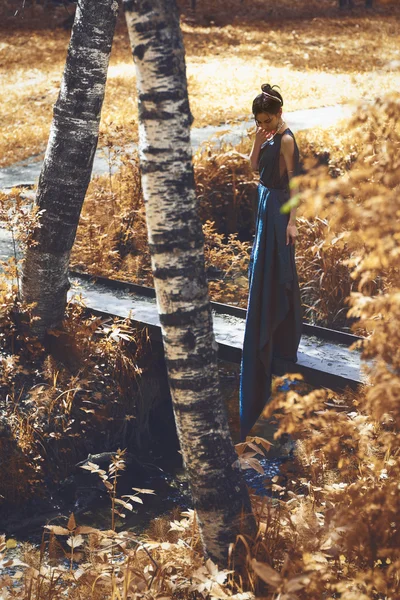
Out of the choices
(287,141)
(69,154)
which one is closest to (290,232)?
(287,141)

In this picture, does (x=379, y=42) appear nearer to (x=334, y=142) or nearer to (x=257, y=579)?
(x=334, y=142)

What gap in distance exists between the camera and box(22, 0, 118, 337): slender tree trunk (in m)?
5.27

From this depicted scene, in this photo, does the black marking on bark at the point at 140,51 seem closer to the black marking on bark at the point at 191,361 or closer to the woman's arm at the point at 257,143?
the black marking on bark at the point at 191,361

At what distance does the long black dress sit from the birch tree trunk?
1.42 metres

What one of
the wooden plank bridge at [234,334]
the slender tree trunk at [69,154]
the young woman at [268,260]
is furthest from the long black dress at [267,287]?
the slender tree trunk at [69,154]

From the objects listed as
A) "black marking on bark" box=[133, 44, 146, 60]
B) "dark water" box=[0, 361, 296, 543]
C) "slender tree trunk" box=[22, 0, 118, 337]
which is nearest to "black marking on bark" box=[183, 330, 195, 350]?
"black marking on bark" box=[133, 44, 146, 60]

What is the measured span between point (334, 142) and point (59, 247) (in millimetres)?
5638

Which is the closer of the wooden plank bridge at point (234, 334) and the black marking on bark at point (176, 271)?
the black marking on bark at point (176, 271)

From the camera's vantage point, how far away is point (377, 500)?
113 inches

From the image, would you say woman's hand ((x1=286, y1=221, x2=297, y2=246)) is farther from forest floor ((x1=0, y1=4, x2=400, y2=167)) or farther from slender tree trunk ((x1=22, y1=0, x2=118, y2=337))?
forest floor ((x1=0, y1=4, x2=400, y2=167))

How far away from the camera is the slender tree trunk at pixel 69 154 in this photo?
5.27m

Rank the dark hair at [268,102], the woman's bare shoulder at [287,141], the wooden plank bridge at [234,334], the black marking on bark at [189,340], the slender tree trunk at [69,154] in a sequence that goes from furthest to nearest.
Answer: the wooden plank bridge at [234,334]
the slender tree trunk at [69,154]
the woman's bare shoulder at [287,141]
the dark hair at [268,102]
the black marking on bark at [189,340]

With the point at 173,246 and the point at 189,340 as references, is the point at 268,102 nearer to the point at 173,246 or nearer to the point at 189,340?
the point at 173,246

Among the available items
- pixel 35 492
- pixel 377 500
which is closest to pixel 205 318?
pixel 377 500
